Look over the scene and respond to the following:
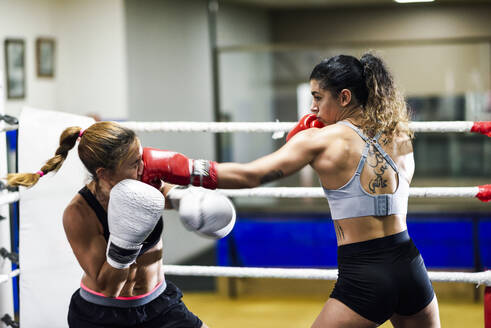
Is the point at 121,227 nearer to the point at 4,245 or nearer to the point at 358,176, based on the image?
the point at 358,176

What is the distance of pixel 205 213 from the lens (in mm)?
1284

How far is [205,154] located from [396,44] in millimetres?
1789

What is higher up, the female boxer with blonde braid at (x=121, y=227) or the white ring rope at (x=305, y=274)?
the female boxer with blonde braid at (x=121, y=227)

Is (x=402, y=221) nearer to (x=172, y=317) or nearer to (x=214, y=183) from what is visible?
(x=214, y=183)

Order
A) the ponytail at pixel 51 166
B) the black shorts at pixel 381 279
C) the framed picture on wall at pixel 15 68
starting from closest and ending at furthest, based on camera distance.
Answer: the black shorts at pixel 381 279, the ponytail at pixel 51 166, the framed picture on wall at pixel 15 68

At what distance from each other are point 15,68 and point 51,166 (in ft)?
8.49

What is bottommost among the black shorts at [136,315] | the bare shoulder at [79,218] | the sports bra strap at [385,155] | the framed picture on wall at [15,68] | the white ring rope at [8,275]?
the black shorts at [136,315]

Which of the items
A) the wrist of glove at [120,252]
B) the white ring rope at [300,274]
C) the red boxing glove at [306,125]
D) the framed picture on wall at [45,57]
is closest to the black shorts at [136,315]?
the wrist of glove at [120,252]

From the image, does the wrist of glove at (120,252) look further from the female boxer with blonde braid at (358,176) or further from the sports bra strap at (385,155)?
the sports bra strap at (385,155)

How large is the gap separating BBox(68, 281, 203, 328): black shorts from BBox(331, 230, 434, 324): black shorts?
1.26 feet

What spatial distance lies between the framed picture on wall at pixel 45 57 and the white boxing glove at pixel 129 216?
10.1 feet

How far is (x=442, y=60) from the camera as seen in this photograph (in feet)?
13.4

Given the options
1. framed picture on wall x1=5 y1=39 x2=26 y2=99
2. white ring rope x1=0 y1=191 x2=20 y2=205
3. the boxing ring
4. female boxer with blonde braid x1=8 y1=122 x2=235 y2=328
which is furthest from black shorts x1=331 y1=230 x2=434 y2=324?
framed picture on wall x1=5 y1=39 x2=26 y2=99

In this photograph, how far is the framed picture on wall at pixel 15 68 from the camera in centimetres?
380
